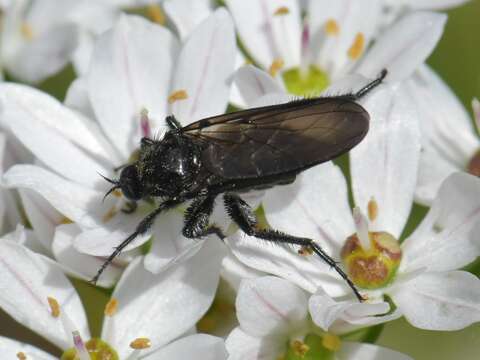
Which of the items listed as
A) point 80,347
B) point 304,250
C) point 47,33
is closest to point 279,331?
point 304,250

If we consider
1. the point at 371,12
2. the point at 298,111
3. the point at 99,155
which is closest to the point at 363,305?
the point at 298,111

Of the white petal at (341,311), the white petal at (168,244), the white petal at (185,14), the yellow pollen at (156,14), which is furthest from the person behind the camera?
the yellow pollen at (156,14)

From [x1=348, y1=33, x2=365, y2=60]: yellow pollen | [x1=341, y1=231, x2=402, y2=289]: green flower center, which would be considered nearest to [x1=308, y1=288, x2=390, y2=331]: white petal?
[x1=341, y1=231, x2=402, y2=289]: green flower center

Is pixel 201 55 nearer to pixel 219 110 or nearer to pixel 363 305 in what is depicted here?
pixel 219 110

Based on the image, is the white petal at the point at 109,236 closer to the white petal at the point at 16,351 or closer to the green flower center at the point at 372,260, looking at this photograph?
the white petal at the point at 16,351

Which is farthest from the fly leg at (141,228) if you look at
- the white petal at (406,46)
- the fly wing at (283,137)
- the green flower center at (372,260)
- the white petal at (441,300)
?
the white petal at (406,46)

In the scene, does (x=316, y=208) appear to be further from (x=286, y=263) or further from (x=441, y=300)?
(x=441, y=300)
